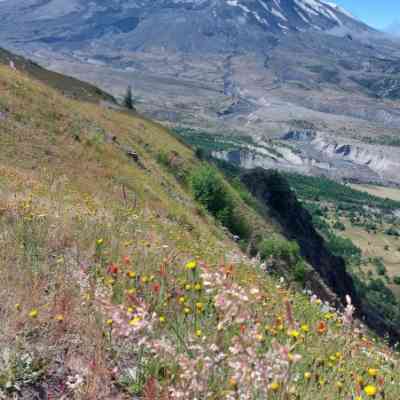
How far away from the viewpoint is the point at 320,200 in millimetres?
→ 155125

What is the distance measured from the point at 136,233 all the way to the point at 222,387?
11.0ft

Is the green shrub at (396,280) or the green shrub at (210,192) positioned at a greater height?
the green shrub at (210,192)

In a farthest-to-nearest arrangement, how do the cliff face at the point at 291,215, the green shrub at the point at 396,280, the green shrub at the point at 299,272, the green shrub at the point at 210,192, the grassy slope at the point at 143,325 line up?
1. the green shrub at the point at 396,280
2. the cliff face at the point at 291,215
3. the green shrub at the point at 210,192
4. the green shrub at the point at 299,272
5. the grassy slope at the point at 143,325

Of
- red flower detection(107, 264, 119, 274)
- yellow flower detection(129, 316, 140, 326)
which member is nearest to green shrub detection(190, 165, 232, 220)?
red flower detection(107, 264, 119, 274)

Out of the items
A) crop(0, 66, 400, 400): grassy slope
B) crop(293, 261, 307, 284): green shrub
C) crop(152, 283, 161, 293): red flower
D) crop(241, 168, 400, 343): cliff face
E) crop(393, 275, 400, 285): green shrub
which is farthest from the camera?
crop(393, 275, 400, 285): green shrub

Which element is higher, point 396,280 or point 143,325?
point 143,325

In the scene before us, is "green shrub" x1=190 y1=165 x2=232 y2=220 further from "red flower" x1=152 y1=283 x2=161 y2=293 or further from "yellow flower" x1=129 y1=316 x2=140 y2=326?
"yellow flower" x1=129 y1=316 x2=140 y2=326

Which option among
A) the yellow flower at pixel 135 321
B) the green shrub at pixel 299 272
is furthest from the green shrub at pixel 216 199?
the yellow flower at pixel 135 321

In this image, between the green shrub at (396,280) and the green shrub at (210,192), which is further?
the green shrub at (396,280)

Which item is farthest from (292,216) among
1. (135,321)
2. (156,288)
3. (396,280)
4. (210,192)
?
(396,280)

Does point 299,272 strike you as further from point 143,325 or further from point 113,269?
point 143,325

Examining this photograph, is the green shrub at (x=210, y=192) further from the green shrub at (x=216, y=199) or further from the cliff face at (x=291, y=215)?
the cliff face at (x=291, y=215)

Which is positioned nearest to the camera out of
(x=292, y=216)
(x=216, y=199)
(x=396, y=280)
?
(x=216, y=199)

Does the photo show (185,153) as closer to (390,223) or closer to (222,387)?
(222,387)
